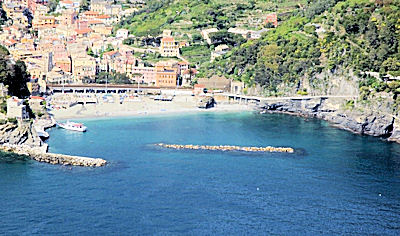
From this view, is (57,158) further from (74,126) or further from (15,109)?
(74,126)

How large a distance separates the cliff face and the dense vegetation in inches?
416

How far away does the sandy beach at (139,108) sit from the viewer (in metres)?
63.0

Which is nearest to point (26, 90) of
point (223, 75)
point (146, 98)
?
point (146, 98)

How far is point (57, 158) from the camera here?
45.4 metres

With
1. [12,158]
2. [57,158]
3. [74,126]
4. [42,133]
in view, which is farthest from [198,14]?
[12,158]

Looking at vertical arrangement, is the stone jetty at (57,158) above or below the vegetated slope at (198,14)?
below

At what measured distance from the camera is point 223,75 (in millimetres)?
77000

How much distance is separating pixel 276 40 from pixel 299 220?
4448 centimetres

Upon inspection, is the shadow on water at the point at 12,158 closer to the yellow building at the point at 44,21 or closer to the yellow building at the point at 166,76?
the yellow building at the point at 166,76

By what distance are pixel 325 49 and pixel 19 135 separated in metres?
34.2

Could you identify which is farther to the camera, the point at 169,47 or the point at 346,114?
the point at 169,47

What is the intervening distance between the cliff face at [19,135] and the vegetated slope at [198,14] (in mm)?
42331

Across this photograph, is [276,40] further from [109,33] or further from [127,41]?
[109,33]

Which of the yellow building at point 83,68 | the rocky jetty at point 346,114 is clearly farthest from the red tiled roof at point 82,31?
the rocky jetty at point 346,114
